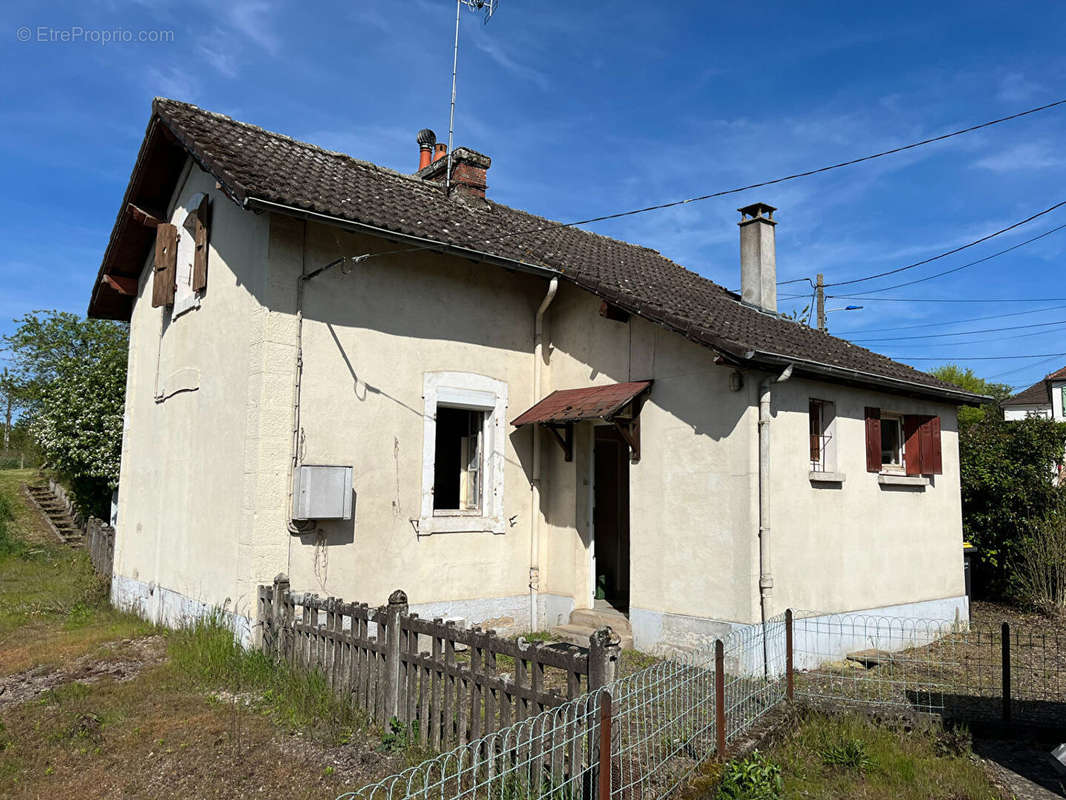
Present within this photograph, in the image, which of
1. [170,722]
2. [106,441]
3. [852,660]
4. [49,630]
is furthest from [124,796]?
[106,441]

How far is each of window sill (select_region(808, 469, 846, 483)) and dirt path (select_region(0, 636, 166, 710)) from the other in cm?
733

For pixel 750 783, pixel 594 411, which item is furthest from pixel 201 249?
pixel 750 783

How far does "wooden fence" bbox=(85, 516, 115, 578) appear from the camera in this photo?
13055mm

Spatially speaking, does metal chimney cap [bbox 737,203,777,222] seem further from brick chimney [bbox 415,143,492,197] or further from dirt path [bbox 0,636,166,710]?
dirt path [bbox 0,636,166,710]

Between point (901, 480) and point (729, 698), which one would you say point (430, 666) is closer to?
point (729, 698)

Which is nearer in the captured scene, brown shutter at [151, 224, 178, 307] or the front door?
brown shutter at [151, 224, 178, 307]

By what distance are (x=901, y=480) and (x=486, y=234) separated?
252 inches

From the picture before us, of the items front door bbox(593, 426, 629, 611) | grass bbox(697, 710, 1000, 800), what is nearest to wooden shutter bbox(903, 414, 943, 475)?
front door bbox(593, 426, 629, 611)

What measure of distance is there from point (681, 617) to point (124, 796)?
216 inches

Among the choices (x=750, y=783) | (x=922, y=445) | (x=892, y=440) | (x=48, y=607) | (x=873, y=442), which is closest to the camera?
(x=750, y=783)

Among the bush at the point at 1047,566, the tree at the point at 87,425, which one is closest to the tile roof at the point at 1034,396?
the bush at the point at 1047,566

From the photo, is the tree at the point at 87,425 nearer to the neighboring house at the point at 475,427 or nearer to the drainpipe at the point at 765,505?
the neighboring house at the point at 475,427

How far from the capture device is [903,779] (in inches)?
199

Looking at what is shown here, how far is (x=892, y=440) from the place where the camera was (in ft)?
35.3
